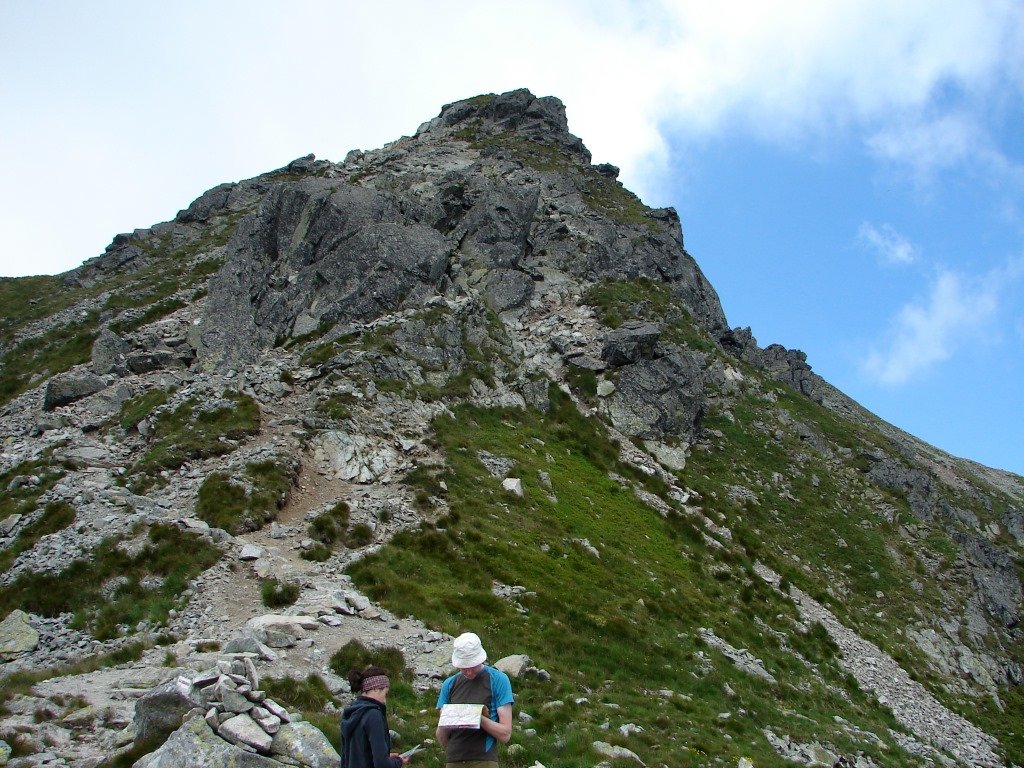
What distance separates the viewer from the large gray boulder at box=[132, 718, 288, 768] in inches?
389

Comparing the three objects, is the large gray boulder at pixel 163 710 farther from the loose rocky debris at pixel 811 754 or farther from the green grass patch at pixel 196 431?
the green grass patch at pixel 196 431

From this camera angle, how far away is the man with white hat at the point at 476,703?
8.95 metres

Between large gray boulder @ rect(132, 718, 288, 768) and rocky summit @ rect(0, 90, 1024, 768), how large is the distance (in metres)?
0.06

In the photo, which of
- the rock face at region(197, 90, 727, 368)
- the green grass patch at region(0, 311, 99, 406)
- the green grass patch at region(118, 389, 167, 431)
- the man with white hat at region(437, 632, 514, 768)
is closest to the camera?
the man with white hat at region(437, 632, 514, 768)

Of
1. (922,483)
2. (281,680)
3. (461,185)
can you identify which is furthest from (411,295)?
(922,483)

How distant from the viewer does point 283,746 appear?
1056 centimetres

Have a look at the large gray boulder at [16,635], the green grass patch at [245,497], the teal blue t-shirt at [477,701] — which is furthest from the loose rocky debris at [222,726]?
the green grass patch at [245,497]

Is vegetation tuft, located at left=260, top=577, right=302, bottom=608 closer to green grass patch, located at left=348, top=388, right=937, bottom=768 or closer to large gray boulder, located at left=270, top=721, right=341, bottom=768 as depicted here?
green grass patch, located at left=348, top=388, right=937, bottom=768

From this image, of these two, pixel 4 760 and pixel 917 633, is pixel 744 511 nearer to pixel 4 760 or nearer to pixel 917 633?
pixel 917 633

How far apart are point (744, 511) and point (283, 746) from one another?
130 feet

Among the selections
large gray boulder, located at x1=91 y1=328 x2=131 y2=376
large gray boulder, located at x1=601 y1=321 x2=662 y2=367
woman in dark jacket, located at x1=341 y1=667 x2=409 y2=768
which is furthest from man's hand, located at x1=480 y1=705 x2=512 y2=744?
large gray boulder, located at x1=91 y1=328 x2=131 y2=376

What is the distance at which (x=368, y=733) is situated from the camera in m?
8.38

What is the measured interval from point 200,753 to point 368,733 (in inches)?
133

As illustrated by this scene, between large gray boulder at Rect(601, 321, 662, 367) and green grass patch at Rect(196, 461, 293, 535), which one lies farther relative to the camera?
large gray boulder at Rect(601, 321, 662, 367)
